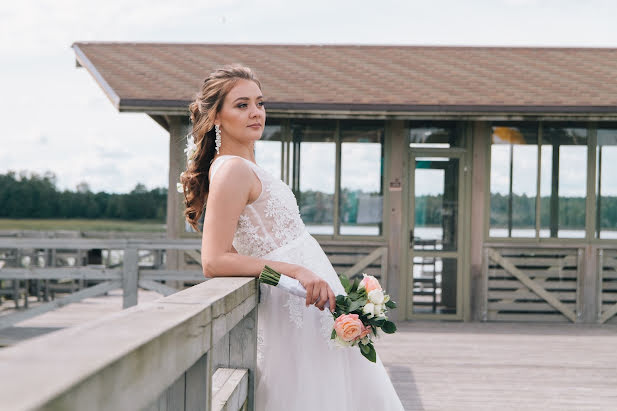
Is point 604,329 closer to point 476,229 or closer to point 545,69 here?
point 476,229

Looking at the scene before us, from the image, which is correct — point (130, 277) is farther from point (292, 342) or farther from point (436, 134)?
point (292, 342)

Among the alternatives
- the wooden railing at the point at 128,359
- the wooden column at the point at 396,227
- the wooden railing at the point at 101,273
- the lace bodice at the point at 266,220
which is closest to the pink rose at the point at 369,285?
the lace bodice at the point at 266,220

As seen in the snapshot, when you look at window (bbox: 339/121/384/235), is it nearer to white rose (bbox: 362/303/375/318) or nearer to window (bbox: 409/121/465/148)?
window (bbox: 409/121/465/148)

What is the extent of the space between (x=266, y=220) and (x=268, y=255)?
0.11 metres

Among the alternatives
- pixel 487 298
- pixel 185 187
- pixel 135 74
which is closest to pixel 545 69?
pixel 487 298

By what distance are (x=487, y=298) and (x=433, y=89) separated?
291cm

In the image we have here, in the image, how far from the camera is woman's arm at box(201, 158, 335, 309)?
186cm

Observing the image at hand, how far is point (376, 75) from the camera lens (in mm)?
9211

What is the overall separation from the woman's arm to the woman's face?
192 millimetres

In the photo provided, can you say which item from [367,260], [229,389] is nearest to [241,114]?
[229,389]

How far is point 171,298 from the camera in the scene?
4.02 feet

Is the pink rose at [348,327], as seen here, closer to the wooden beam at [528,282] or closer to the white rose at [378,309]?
the white rose at [378,309]

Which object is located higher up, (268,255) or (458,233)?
(268,255)

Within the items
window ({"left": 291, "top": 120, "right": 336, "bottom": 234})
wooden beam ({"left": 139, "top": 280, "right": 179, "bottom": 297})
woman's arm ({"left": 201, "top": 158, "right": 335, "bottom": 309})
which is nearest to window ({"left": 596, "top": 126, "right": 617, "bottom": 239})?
window ({"left": 291, "top": 120, "right": 336, "bottom": 234})
